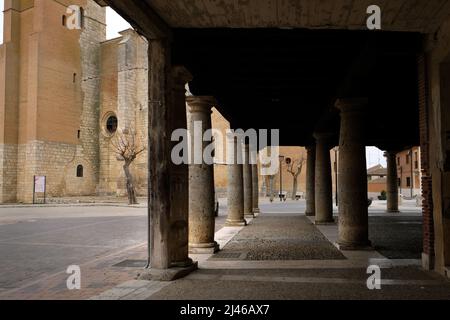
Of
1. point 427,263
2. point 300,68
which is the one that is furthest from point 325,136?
point 427,263

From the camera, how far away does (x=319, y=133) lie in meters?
14.9

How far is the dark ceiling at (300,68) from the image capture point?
265 inches

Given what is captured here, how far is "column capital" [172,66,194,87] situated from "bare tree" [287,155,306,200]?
113 feet

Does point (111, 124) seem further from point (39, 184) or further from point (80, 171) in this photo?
point (39, 184)

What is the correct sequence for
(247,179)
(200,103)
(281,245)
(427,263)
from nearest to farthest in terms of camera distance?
(427,263), (200,103), (281,245), (247,179)

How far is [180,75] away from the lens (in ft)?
22.3

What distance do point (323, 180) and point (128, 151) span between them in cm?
1958

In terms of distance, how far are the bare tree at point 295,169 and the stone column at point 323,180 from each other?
84.5 ft

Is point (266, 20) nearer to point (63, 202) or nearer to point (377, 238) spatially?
point (377, 238)

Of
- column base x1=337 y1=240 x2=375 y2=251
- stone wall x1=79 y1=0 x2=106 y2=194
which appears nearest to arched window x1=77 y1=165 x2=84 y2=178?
stone wall x1=79 y1=0 x2=106 y2=194

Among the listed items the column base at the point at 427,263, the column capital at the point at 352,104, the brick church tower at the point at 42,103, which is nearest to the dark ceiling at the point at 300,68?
the column capital at the point at 352,104

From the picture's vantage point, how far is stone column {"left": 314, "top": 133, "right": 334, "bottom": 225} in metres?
14.5

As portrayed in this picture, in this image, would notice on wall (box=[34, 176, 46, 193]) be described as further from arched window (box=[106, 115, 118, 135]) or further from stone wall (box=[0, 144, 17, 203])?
arched window (box=[106, 115, 118, 135])

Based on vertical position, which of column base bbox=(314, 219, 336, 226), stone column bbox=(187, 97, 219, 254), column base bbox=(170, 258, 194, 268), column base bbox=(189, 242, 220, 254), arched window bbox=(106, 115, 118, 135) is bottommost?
column base bbox=(314, 219, 336, 226)
